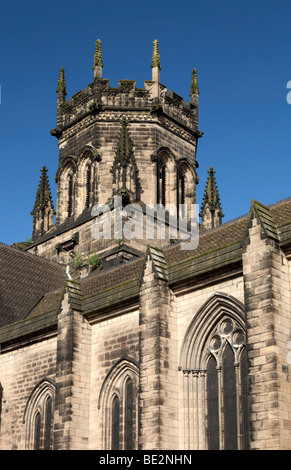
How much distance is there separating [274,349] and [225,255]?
132 inches

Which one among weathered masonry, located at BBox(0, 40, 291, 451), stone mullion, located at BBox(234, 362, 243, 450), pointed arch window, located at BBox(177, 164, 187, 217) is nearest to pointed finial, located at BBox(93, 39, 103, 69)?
pointed arch window, located at BBox(177, 164, 187, 217)

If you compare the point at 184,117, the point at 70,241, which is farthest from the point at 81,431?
the point at 184,117

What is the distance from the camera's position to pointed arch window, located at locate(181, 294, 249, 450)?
17922mm

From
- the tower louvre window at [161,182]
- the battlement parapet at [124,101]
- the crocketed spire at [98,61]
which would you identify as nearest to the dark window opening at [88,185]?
the battlement parapet at [124,101]

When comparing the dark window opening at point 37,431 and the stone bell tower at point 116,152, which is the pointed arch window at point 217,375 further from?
the stone bell tower at point 116,152

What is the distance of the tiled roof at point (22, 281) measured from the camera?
92.9 feet

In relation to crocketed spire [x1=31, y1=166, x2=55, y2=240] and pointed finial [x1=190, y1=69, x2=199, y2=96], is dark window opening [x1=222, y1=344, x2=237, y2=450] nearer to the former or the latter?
crocketed spire [x1=31, y1=166, x2=55, y2=240]

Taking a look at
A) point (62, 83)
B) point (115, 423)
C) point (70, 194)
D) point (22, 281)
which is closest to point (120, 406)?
point (115, 423)

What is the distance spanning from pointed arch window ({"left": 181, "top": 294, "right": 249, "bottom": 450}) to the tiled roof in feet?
35.2

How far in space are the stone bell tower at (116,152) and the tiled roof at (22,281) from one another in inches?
119

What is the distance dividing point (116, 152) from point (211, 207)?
680cm
